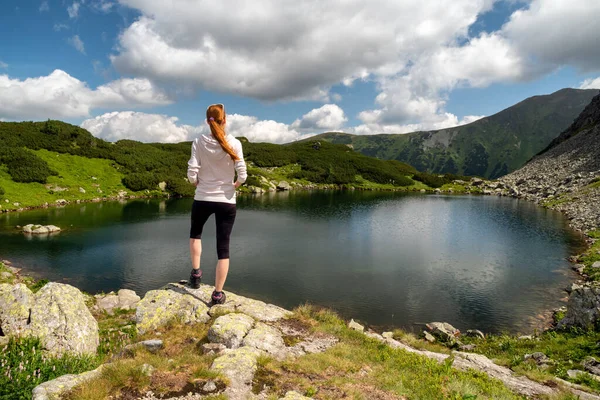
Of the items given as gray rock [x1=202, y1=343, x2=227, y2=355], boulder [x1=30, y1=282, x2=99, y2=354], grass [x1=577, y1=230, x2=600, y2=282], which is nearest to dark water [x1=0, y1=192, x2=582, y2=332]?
grass [x1=577, y1=230, x2=600, y2=282]

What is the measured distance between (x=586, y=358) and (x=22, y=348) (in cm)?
1852

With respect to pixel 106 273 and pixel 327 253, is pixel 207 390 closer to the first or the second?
pixel 106 273

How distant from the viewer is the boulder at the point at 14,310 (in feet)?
28.1

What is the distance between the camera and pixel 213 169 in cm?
836

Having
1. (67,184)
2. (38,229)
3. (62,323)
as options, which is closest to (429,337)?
(62,323)

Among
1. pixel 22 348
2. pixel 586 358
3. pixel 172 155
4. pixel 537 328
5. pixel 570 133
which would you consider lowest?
pixel 537 328

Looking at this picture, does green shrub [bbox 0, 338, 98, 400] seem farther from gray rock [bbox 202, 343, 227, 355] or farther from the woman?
the woman

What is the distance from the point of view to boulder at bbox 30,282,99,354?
859 cm

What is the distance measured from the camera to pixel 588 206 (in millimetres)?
60875

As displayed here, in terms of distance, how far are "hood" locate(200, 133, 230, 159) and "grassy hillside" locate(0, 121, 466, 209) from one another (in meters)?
65.0

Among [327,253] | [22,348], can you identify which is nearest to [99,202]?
[327,253]

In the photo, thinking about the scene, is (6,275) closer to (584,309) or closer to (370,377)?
(370,377)

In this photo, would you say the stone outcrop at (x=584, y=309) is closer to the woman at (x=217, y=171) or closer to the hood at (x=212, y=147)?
the woman at (x=217, y=171)

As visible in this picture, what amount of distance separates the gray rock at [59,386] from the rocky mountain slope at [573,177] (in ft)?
199
